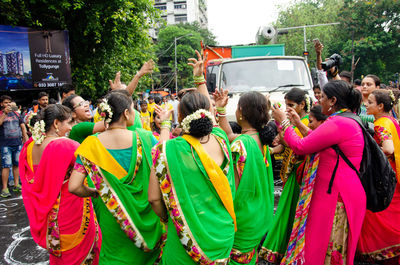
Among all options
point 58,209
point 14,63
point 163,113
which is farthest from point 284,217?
point 14,63

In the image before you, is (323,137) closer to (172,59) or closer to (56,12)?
(56,12)

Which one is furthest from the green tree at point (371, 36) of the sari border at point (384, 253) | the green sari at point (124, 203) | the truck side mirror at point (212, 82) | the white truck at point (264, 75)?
the green sari at point (124, 203)

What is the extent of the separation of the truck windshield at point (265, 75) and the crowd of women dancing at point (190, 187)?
4181mm

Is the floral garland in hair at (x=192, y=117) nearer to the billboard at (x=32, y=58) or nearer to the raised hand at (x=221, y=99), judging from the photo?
the raised hand at (x=221, y=99)

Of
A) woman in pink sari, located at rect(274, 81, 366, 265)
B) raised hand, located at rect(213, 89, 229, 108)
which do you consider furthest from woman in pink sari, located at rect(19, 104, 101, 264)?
woman in pink sari, located at rect(274, 81, 366, 265)

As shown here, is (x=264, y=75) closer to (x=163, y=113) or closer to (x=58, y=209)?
(x=163, y=113)

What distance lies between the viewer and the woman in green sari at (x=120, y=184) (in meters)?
2.46

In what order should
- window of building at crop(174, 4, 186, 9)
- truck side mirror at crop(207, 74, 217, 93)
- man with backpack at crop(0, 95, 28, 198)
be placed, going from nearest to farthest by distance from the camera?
man with backpack at crop(0, 95, 28, 198) → truck side mirror at crop(207, 74, 217, 93) → window of building at crop(174, 4, 186, 9)

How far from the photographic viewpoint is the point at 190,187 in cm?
207

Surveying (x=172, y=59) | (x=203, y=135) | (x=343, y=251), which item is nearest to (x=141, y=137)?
(x=203, y=135)

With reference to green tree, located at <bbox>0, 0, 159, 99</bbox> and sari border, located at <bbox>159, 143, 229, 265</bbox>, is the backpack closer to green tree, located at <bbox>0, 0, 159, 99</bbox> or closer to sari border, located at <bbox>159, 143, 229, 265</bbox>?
sari border, located at <bbox>159, 143, 229, 265</bbox>

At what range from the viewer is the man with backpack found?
683 cm

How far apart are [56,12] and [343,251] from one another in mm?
10926

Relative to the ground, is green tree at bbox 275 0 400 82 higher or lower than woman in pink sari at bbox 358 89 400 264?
higher
